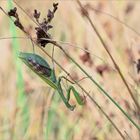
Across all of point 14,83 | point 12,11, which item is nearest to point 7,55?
point 14,83

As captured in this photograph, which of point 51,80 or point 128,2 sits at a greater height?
point 128,2

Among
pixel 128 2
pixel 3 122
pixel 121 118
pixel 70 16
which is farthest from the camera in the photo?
pixel 128 2

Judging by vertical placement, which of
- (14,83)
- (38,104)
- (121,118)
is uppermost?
(14,83)

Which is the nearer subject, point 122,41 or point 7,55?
point 122,41

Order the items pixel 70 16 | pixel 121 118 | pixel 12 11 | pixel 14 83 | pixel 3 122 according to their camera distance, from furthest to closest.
→ pixel 70 16, pixel 14 83, pixel 3 122, pixel 121 118, pixel 12 11

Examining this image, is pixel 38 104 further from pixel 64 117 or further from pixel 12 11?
pixel 12 11

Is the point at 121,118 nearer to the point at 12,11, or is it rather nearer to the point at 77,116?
the point at 77,116

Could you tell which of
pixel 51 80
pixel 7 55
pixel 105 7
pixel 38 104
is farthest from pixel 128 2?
pixel 51 80
